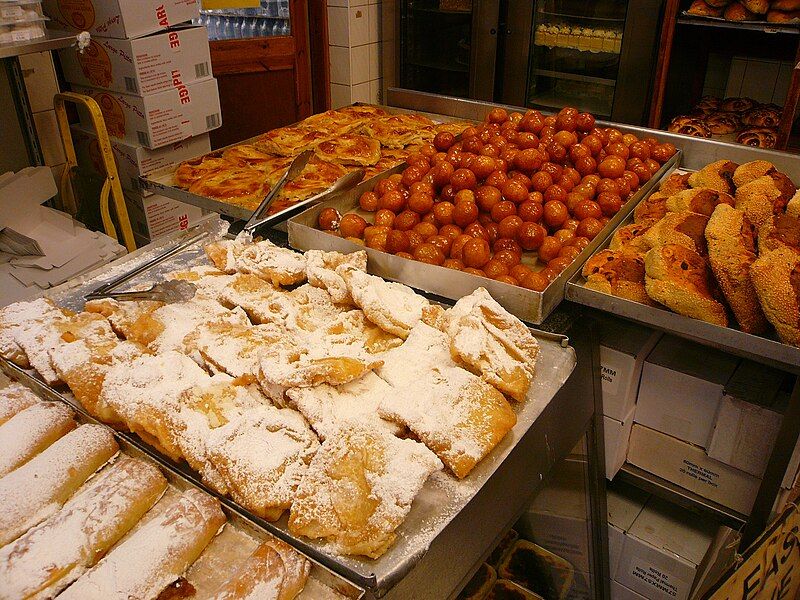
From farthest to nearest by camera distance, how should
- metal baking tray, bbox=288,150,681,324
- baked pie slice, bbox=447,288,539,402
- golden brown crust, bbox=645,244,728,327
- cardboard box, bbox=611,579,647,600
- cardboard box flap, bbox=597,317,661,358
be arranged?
cardboard box, bbox=611,579,647,600, cardboard box flap, bbox=597,317,661,358, metal baking tray, bbox=288,150,681,324, golden brown crust, bbox=645,244,728,327, baked pie slice, bbox=447,288,539,402

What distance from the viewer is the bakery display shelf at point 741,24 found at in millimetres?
3115

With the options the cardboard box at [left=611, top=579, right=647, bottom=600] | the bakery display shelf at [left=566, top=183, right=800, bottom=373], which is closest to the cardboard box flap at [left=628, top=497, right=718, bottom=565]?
the cardboard box at [left=611, top=579, right=647, bottom=600]

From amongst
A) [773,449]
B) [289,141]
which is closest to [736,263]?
[773,449]

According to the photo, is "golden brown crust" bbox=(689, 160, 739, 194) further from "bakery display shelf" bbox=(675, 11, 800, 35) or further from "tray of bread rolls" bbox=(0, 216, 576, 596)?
"bakery display shelf" bbox=(675, 11, 800, 35)

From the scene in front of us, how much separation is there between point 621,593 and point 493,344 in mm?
1407

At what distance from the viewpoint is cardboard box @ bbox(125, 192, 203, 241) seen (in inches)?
145

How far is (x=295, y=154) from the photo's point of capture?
10.0 feet

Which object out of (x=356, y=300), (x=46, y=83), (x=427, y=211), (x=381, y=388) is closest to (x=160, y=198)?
(x=46, y=83)

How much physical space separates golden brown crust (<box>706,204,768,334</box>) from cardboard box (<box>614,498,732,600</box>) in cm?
93

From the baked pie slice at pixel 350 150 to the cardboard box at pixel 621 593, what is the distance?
199cm

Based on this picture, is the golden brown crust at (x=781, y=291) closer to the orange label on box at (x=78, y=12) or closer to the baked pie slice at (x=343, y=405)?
the baked pie slice at (x=343, y=405)

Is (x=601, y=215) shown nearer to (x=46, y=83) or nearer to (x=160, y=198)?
(x=160, y=198)

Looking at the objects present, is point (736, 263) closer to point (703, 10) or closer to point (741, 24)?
point (741, 24)

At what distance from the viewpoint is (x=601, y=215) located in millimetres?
2193
